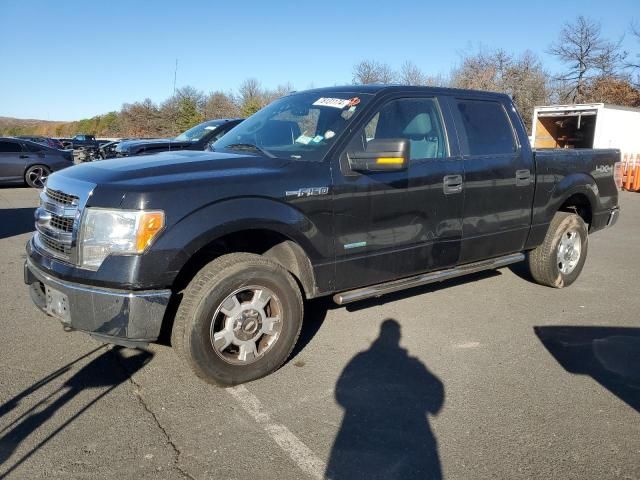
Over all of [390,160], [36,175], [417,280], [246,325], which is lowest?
[246,325]

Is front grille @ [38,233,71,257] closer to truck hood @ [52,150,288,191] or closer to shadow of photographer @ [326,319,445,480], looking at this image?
truck hood @ [52,150,288,191]

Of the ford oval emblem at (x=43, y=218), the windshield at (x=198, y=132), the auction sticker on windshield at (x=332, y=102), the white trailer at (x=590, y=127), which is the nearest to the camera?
the ford oval emblem at (x=43, y=218)

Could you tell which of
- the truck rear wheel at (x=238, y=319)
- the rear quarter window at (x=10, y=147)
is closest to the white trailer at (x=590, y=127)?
the rear quarter window at (x=10, y=147)

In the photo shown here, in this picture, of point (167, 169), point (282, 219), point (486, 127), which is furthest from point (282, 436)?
point (486, 127)

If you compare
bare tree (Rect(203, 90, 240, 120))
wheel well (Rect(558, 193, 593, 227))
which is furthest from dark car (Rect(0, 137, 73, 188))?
bare tree (Rect(203, 90, 240, 120))

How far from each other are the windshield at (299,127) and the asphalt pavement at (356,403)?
5.01 ft

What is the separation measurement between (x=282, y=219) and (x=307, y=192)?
0.28 meters

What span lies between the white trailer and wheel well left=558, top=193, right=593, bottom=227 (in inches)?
519

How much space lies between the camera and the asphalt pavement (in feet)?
8.80

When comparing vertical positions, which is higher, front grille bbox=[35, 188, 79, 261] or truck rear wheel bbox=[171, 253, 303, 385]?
front grille bbox=[35, 188, 79, 261]

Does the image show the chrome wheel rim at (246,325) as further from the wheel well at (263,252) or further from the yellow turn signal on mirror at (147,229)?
the yellow turn signal on mirror at (147,229)

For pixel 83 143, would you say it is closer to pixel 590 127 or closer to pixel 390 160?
pixel 590 127

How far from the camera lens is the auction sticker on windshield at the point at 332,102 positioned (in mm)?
4193

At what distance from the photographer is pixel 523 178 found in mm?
5039
